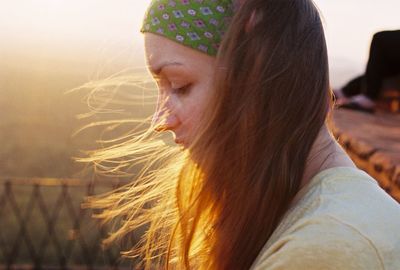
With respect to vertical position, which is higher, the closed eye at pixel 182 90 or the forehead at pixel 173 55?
the forehead at pixel 173 55

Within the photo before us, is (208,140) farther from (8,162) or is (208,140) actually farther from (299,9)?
(8,162)

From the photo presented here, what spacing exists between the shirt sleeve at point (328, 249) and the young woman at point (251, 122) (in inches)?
1.5

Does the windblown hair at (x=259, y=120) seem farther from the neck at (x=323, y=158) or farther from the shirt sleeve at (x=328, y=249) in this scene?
the shirt sleeve at (x=328, y=249)

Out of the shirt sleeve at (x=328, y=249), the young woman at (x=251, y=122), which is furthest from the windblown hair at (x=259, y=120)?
the shirt sleeve at (x=328, y=249)

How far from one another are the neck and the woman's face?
19 cm

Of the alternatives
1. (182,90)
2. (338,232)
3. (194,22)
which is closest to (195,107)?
(182,90)

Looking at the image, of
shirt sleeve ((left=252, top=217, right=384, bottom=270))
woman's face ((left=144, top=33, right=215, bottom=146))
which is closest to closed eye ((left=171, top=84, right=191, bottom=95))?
woman's face ((left=144, top=33, right=215, bottom=146))

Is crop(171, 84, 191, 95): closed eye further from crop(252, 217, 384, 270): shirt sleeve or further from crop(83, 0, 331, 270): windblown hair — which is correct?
crop(252, 217, 384, 270): shirt sleeve

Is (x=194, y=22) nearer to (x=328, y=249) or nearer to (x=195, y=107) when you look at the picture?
(x=195, y=107)

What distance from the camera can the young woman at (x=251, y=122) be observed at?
1.26m

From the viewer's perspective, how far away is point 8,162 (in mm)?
19641

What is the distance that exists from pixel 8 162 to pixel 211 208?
18.9 meters

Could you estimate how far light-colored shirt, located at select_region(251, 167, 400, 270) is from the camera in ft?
3.60

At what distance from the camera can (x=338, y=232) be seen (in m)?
1.10
